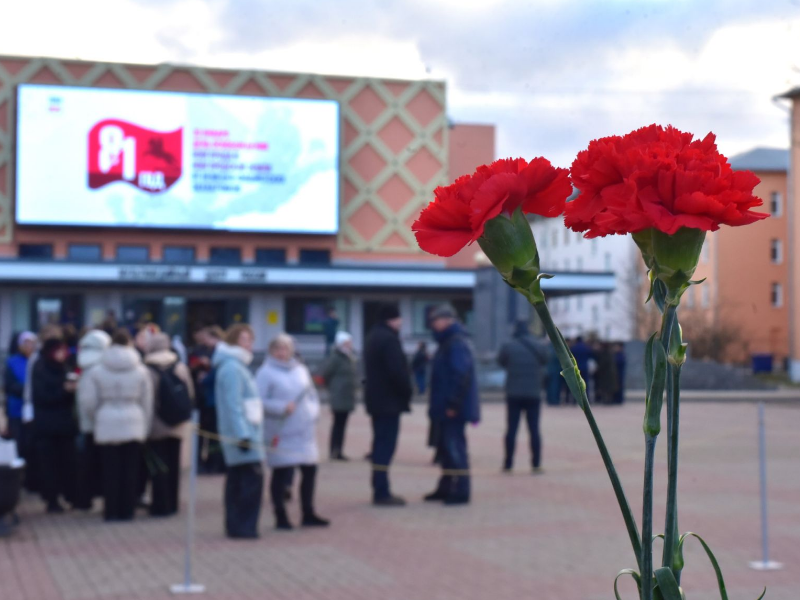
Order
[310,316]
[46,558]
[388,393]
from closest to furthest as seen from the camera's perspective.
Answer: [46,558] < [388,393] < [310,316]

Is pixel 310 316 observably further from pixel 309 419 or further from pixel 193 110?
pixel 309 419

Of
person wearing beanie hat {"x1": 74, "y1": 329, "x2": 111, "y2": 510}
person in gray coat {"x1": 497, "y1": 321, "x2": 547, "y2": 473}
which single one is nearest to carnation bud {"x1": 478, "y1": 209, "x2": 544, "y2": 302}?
person wearing beanie hat {"x1": 74, "y1": 329, "x2": 111, "y2": 510}

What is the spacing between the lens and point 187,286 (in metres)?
44.8

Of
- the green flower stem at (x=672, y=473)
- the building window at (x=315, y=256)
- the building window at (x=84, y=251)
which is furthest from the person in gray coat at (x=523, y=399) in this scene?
the building window at (x=315, y=256)

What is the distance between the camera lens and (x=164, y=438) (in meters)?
11.6

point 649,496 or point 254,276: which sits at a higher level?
point 254,276

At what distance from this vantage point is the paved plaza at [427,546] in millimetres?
7551

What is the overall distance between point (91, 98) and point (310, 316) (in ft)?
40.7

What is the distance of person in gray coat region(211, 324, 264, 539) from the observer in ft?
32.0

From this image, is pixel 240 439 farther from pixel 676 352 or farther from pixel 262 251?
pixel 262 251

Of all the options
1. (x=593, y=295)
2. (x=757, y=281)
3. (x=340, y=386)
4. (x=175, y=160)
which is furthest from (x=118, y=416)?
(x=593, y=295)

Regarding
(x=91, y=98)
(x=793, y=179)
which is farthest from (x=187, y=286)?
(x=793, y=179)

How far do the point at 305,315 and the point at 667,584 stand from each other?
46.1 meters

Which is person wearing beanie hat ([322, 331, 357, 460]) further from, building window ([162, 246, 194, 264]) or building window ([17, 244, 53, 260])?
building window ([17, 244, 53, 260])
